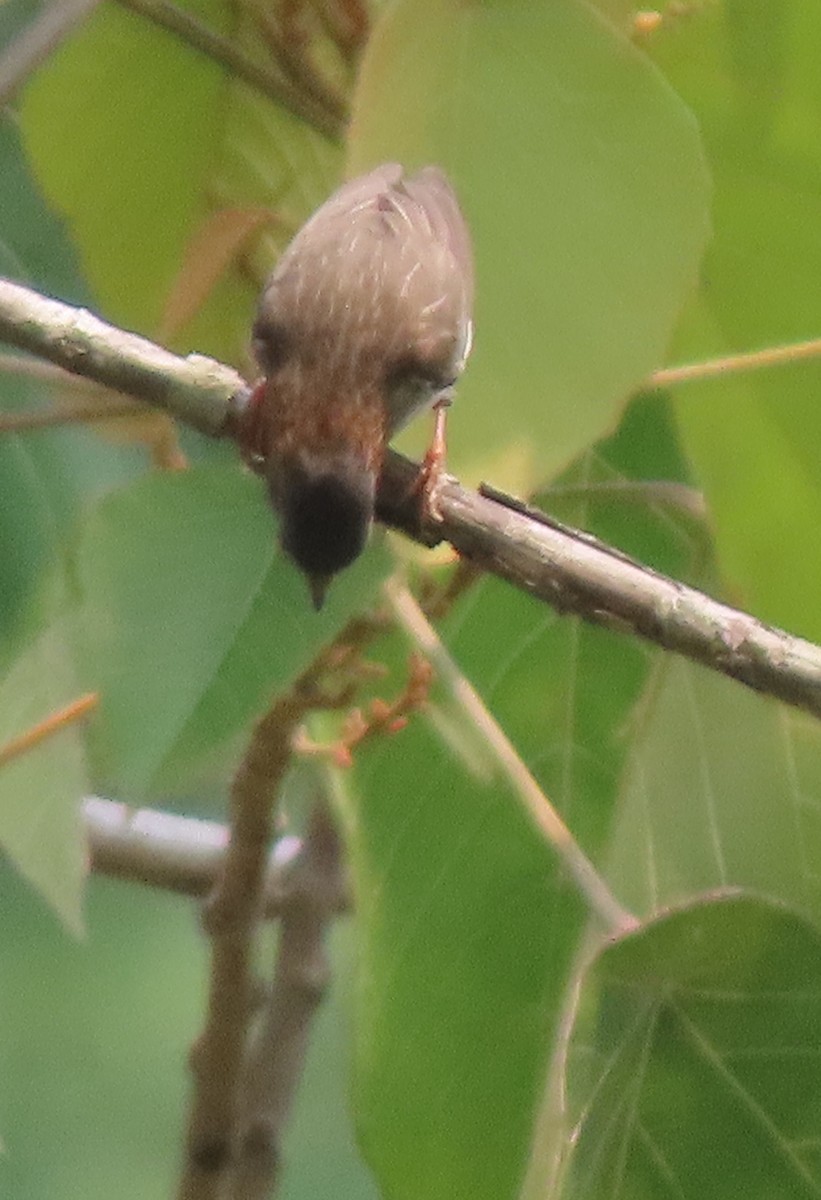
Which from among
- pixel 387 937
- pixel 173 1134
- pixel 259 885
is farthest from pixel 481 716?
pixel 173 1134

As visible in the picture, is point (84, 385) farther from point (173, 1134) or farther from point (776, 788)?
point (173, 1134)

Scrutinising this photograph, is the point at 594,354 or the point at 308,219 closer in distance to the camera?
the point at 594,354

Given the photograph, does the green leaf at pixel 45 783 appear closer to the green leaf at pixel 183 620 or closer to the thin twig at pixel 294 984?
the green leaf at pixel 183 620

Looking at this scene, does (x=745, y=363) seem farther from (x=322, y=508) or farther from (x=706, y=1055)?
(x=706, y=1055)

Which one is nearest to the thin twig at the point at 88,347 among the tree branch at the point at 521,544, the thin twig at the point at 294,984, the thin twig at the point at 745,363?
the tree branch at the point at 521,544

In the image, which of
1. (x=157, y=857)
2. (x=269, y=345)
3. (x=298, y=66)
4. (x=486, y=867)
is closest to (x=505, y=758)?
(x=486, y=867)

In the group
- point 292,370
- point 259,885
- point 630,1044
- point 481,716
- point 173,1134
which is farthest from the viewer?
point 173,1134
